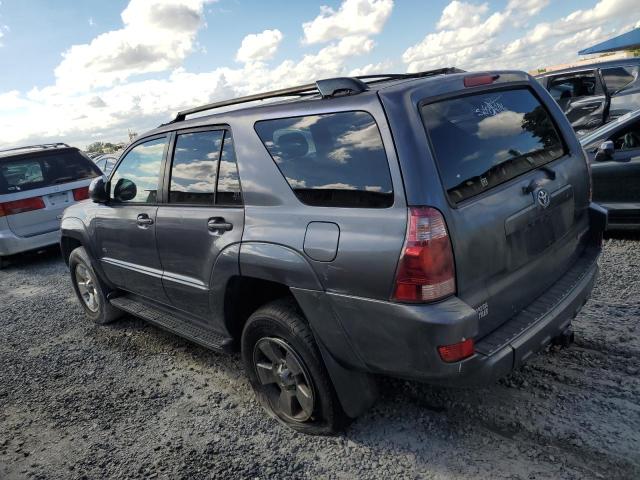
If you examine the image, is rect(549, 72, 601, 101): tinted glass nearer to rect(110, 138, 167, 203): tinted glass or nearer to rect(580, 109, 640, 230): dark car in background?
rect(580, 109, 640, 230): dark car in background

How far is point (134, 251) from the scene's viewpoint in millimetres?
3840

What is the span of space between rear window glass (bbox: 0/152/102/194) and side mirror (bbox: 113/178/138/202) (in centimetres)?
440

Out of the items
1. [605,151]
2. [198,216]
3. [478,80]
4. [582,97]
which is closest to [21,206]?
[198,216]

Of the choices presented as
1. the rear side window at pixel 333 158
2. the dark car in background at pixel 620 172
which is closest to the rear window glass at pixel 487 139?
the rear side window at pixel 333 158

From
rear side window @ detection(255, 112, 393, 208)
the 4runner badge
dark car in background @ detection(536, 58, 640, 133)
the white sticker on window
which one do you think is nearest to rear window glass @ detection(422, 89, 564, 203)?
the white sticker on window

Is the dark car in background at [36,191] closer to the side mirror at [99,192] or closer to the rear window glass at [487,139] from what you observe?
the side mirror at [99,192]

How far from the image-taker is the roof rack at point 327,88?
2475 mm

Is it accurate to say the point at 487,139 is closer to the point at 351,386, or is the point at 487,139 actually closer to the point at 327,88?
the point at 327,88

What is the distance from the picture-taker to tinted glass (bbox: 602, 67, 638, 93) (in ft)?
27.6

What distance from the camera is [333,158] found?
2428mm

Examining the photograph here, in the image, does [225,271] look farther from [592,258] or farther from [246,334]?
[592,258]

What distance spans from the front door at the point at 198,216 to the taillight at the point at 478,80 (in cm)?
137

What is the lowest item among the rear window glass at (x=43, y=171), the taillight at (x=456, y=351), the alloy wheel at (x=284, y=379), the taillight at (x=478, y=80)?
the alloy wheel at (x=284, y=379)

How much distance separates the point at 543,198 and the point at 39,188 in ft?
24.4
